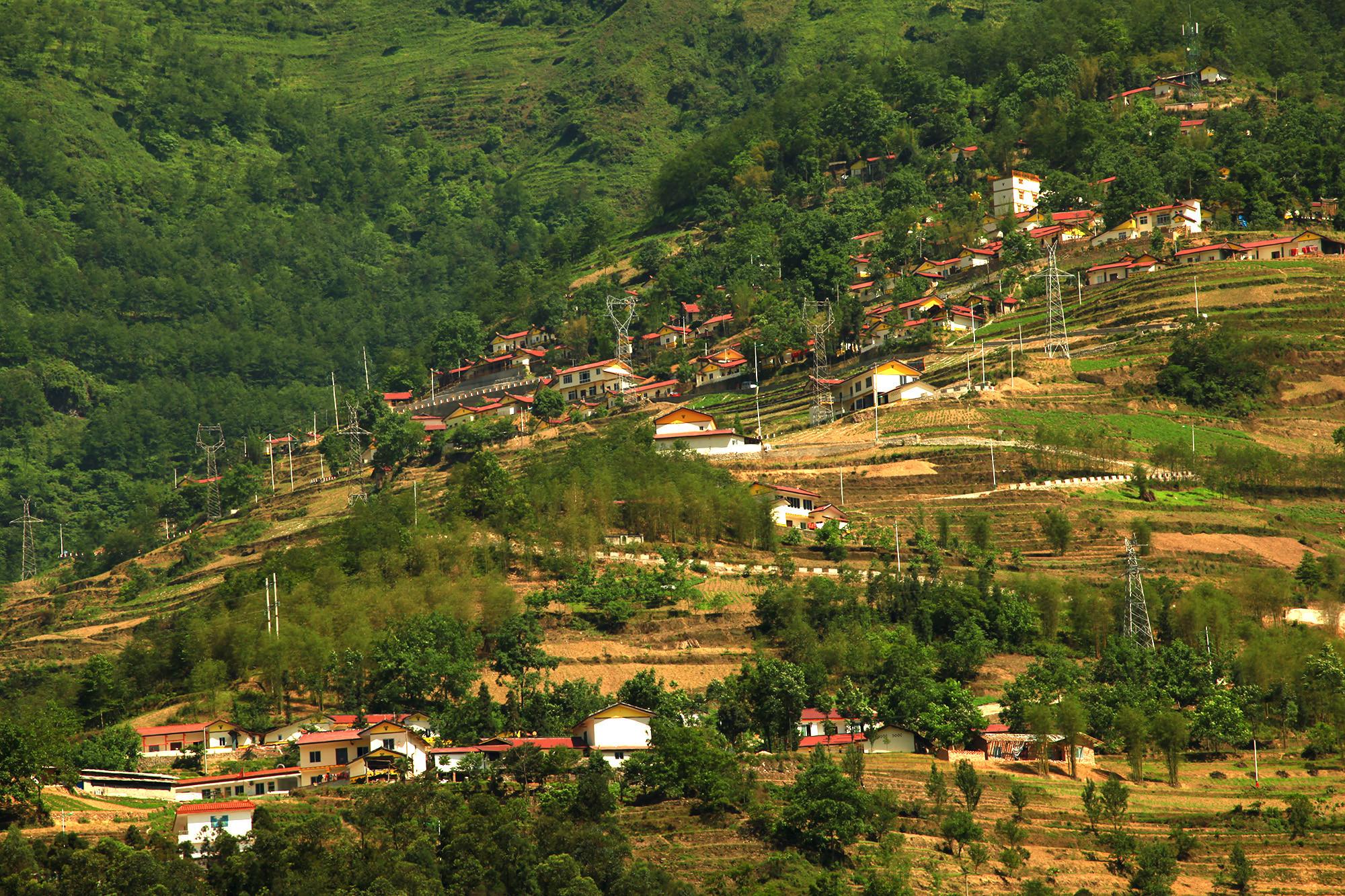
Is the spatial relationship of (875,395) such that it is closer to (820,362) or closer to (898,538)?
(820,362)

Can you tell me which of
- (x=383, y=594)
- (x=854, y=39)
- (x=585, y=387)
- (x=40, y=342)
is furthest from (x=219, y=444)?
(x=854, y=39)

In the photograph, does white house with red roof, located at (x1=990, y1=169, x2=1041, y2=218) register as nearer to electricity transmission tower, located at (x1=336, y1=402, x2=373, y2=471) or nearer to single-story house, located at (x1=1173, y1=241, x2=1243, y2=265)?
single-story house, located at (x1=1173, y1=241, x2=1243, y2=265)

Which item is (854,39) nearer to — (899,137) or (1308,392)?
(899,137)

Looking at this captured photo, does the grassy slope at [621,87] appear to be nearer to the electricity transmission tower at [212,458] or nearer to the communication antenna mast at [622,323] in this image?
the electricity transmission tower at [212,458]

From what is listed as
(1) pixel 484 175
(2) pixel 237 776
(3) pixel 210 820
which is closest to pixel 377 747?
(2) pixel 237 776

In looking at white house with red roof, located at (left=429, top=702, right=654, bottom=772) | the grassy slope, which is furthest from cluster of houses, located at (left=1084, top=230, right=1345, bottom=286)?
the grassy slope

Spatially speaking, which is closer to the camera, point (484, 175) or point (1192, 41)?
point (1192, 41)

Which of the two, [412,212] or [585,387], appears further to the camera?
[412,212]
